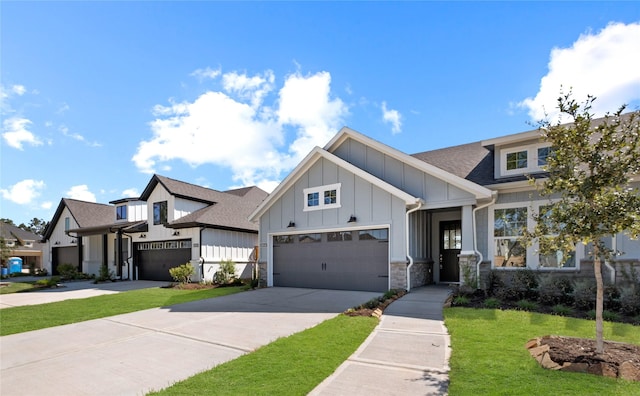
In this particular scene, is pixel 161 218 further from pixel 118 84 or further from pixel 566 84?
pixel 566 84

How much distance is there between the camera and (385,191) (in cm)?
1193

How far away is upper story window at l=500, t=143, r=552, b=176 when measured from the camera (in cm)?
1075

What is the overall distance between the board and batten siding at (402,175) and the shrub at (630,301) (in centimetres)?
425

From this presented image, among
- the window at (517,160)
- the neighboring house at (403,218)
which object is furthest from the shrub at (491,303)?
the window at (517,160)

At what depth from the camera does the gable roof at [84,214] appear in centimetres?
2598

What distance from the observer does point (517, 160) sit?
11.1 meters

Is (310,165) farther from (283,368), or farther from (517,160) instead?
(283,368)

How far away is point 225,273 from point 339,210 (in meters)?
8.20

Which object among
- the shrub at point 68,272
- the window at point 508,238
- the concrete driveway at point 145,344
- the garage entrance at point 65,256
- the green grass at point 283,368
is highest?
the window at point 508,238

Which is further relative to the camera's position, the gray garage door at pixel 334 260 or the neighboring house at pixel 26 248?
the neighboring house at pixel 26 248

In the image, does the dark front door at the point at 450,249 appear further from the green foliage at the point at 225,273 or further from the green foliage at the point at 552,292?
the green foliage at the point at 225,273

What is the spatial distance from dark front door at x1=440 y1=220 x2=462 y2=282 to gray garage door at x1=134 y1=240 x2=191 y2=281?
13266 mm

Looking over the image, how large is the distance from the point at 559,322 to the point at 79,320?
1132 centimetres


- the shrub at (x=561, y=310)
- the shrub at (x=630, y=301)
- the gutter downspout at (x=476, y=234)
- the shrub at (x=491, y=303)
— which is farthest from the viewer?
the gutter downspout at (x=476, y=234)
